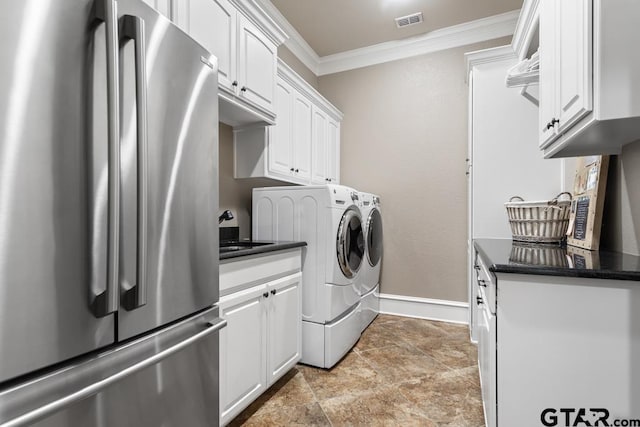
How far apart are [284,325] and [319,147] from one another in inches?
74.8

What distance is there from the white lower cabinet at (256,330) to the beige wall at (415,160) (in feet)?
5.73

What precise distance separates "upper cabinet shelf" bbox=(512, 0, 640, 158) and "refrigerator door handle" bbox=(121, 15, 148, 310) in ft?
4.47

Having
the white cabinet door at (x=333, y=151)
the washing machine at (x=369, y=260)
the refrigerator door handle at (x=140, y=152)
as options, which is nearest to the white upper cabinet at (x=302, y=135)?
the white cabinet door at (x=333, y=151)

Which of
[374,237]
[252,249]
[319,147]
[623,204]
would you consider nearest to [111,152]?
[252,249]

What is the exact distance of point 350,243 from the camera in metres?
2.49

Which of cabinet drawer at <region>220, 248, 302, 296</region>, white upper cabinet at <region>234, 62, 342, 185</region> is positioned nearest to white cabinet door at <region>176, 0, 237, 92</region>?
white upper cabinet at <region>234, 62, 342, 185</region>

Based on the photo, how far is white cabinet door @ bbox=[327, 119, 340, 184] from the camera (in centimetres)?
357

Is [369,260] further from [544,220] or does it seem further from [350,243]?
[544,220]

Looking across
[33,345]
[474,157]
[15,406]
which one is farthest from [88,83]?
[474,157]

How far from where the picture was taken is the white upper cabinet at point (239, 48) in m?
1.68

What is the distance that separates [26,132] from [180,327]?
0.66 metres

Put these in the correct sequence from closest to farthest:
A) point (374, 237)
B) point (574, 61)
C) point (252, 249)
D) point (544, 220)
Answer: point (574, 61)
point (252, 249)
point (544, 220)
point (374, 237)

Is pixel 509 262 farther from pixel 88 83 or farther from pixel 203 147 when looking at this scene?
pixel 88 83

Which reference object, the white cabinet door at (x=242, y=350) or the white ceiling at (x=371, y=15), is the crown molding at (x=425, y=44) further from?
the white cabinet door at (x=242, y=350)
